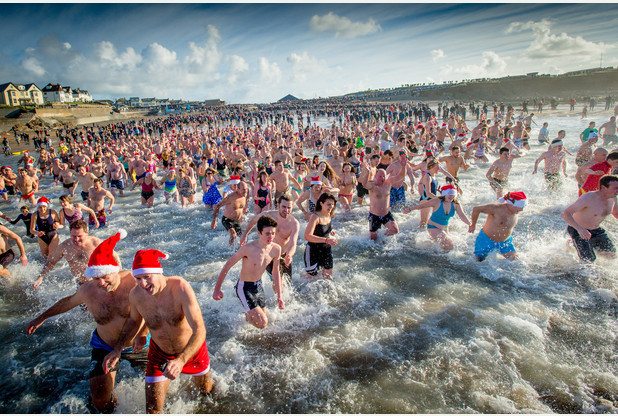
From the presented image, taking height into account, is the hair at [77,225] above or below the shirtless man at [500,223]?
above

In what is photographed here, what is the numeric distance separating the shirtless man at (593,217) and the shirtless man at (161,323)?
533 cm

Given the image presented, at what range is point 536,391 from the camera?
3.38 metres

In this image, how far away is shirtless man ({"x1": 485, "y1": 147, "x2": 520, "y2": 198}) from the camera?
8203 mm

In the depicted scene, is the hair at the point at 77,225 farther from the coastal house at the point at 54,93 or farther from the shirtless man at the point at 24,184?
the coastal house at the point at 54,93

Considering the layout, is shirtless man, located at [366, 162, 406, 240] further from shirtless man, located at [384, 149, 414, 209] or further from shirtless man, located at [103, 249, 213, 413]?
shirtless man, located at [103, 249, 213, 413]

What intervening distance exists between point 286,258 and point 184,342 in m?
2.10

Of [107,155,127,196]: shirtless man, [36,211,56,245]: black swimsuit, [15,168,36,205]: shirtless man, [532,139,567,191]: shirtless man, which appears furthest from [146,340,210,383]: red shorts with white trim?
[107,155,127,196]: shirtless man

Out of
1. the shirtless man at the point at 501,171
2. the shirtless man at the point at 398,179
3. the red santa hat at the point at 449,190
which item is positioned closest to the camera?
the red santa hat at the point at 449,190

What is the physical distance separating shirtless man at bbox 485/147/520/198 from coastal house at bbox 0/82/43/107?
75.8 meters

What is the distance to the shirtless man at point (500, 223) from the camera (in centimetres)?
523

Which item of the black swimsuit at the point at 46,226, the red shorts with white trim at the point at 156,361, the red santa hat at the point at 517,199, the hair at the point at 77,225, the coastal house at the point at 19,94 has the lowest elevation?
the red shorts with white trim at the point at 156,361

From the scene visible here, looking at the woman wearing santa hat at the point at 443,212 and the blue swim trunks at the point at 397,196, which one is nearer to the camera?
the woman wearing santa hat at the point at 443,212

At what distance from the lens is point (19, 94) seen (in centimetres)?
6662

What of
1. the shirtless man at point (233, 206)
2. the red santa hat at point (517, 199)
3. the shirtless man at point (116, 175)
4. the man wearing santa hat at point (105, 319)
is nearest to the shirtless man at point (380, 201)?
the red santa hat at point (517, 199)
